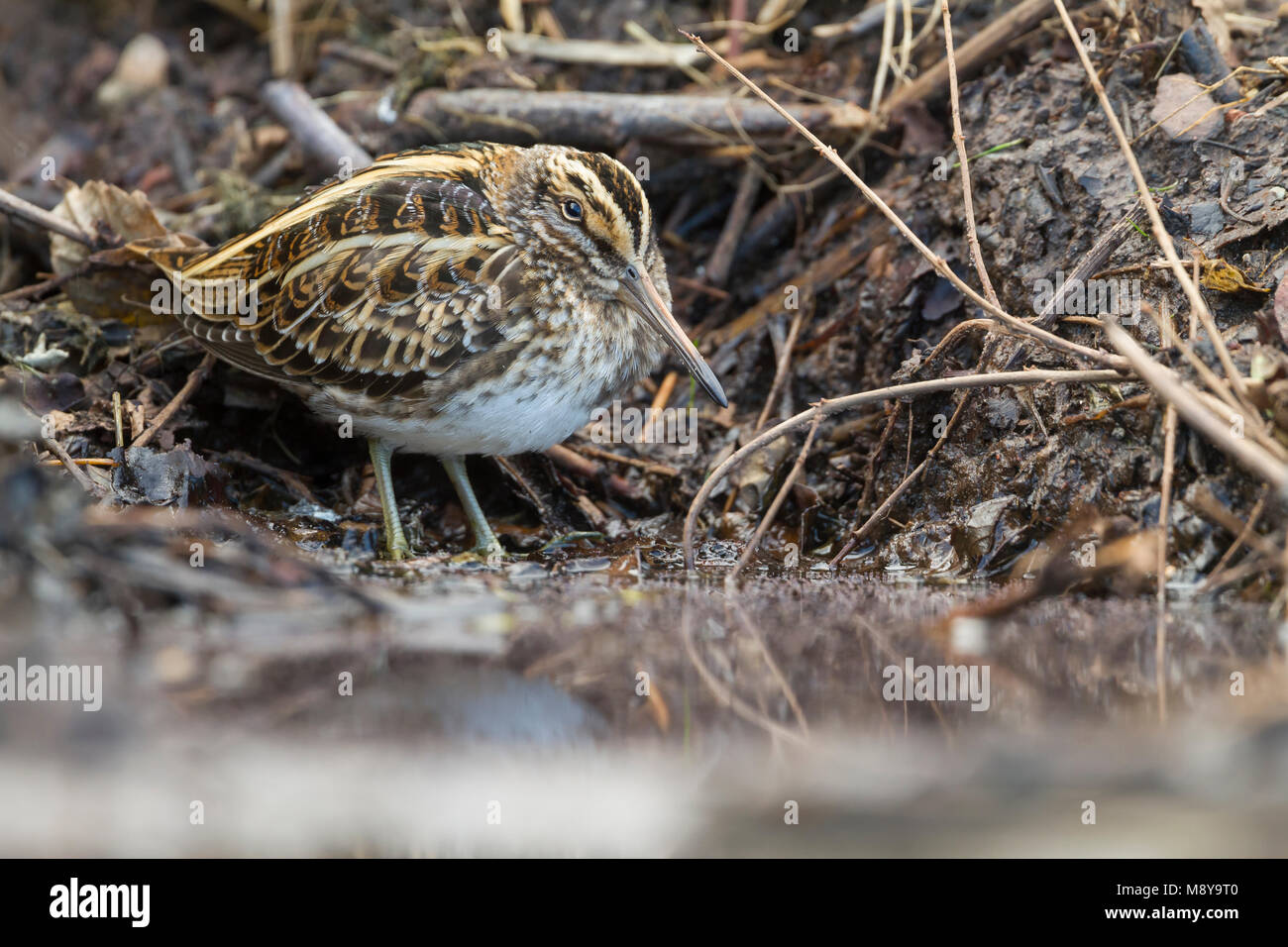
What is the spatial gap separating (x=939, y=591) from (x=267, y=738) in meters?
2.58

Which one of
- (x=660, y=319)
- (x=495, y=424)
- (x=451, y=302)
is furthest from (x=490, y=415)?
(x=660, y=319)

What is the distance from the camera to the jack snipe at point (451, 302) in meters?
5.09

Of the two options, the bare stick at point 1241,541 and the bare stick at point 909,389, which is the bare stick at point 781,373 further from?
the bare stick at point 1241,541

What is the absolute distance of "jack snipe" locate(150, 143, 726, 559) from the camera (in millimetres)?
5086

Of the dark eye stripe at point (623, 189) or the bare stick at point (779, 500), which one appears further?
the dark eye stripe at point (623, 189)

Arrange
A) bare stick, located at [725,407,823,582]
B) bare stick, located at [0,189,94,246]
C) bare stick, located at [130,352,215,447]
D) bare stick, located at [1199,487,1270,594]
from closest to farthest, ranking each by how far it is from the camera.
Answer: bare stick, located at [1199,487,1270,594], bare stick, located at [725,407,823,582], bare stick, located at [130,352,215,447], bare stick, located at [0,189,94,246]

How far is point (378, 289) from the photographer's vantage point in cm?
511

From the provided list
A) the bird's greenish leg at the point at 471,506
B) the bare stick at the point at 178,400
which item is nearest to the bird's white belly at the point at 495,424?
the bird's greenish leg at the point at 471,506

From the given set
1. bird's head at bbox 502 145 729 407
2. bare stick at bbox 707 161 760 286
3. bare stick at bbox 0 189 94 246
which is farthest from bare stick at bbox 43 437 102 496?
bare stick at bbox 707 161 760 286

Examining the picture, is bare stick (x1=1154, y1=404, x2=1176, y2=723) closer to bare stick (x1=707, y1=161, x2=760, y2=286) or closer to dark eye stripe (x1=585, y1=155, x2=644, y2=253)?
dark eye stripe (x1=585, y1=155, x2=644, y2=253)

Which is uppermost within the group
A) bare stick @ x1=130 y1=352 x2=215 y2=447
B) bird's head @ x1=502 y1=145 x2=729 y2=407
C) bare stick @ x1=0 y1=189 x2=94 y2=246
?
bare stick @ x1=0 y1=189 x2=94 y2=246

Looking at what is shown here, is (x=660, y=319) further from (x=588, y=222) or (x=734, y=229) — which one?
(x=734, y=229)

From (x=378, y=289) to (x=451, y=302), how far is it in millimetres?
318
